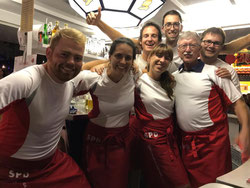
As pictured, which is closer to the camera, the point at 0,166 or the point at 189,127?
the point at 0,166

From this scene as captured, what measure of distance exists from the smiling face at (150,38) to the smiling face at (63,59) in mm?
1011

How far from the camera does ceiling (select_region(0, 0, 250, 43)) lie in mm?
3707

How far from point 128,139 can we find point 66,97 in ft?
2.25

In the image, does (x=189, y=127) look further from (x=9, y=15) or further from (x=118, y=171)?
(x=9, y=15)

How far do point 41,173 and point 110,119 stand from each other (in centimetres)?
63

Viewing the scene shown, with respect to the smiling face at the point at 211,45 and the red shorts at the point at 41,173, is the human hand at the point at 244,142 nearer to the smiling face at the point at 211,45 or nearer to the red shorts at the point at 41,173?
the smiling face at the point at 211,45

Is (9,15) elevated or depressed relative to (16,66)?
elevated

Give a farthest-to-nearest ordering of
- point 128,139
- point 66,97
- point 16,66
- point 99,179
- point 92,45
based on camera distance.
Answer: point 92,45 → point 16,66 → point 128,139 → point 99,179 → point 66,97

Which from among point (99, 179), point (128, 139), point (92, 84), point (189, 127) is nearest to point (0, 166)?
point (99, 179)

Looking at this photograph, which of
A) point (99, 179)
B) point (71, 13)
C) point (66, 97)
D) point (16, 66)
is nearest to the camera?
point (66, 97)

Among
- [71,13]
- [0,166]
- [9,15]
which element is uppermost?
[71,13]

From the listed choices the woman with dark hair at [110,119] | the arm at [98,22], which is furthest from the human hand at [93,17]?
the woman with dark hair at [110,119]

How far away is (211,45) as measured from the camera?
188 cm

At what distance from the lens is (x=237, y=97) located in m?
1.71
